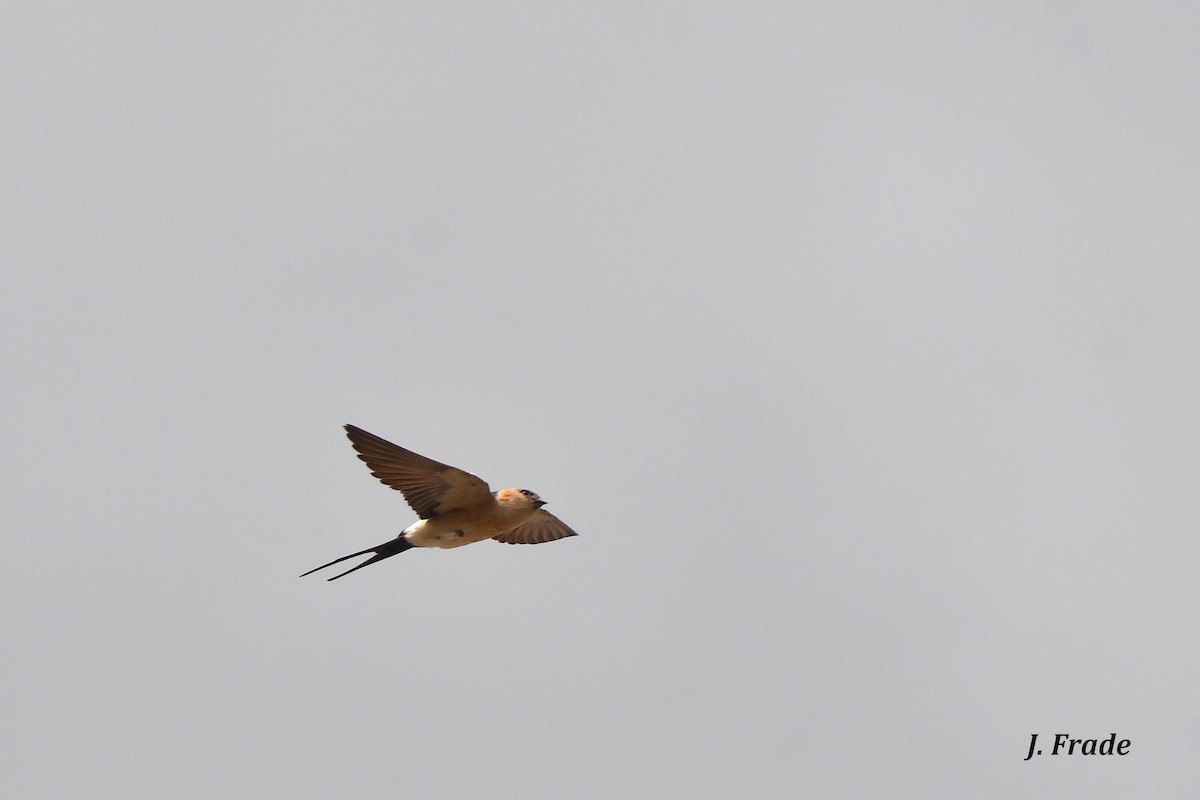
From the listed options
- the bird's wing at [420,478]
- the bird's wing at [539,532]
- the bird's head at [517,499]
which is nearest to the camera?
the bird's wing at [420,478]

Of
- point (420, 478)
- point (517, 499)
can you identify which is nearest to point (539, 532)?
point (517, 499)

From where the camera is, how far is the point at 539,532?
66.6 feet

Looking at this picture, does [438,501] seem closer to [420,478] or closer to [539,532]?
[420,478]

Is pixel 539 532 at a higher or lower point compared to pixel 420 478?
higher

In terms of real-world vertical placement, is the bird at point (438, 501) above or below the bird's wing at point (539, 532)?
below

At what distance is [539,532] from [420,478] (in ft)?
8.19

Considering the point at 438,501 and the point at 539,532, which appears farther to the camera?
the point at 539,532

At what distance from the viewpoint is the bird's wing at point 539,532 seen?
2017 centimetres

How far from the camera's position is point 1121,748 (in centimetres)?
2302

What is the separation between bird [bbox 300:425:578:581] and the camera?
59.2 ft

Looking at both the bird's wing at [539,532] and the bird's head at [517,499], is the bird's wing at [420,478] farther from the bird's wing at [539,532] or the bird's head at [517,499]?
the bird's wing at [539,532]

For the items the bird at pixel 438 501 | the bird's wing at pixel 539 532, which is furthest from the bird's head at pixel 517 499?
the bird's wing at pixel 539 532

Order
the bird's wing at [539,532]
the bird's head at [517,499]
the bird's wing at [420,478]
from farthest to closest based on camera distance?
the bird's wing at [539,532], the bird's head at [517,499], the bird's wing at [420,478]

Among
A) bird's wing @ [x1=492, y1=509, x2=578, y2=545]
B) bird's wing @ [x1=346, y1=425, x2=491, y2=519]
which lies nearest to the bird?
bird's wing @ [x1=346, y1=425, x2=491, y2=519]
